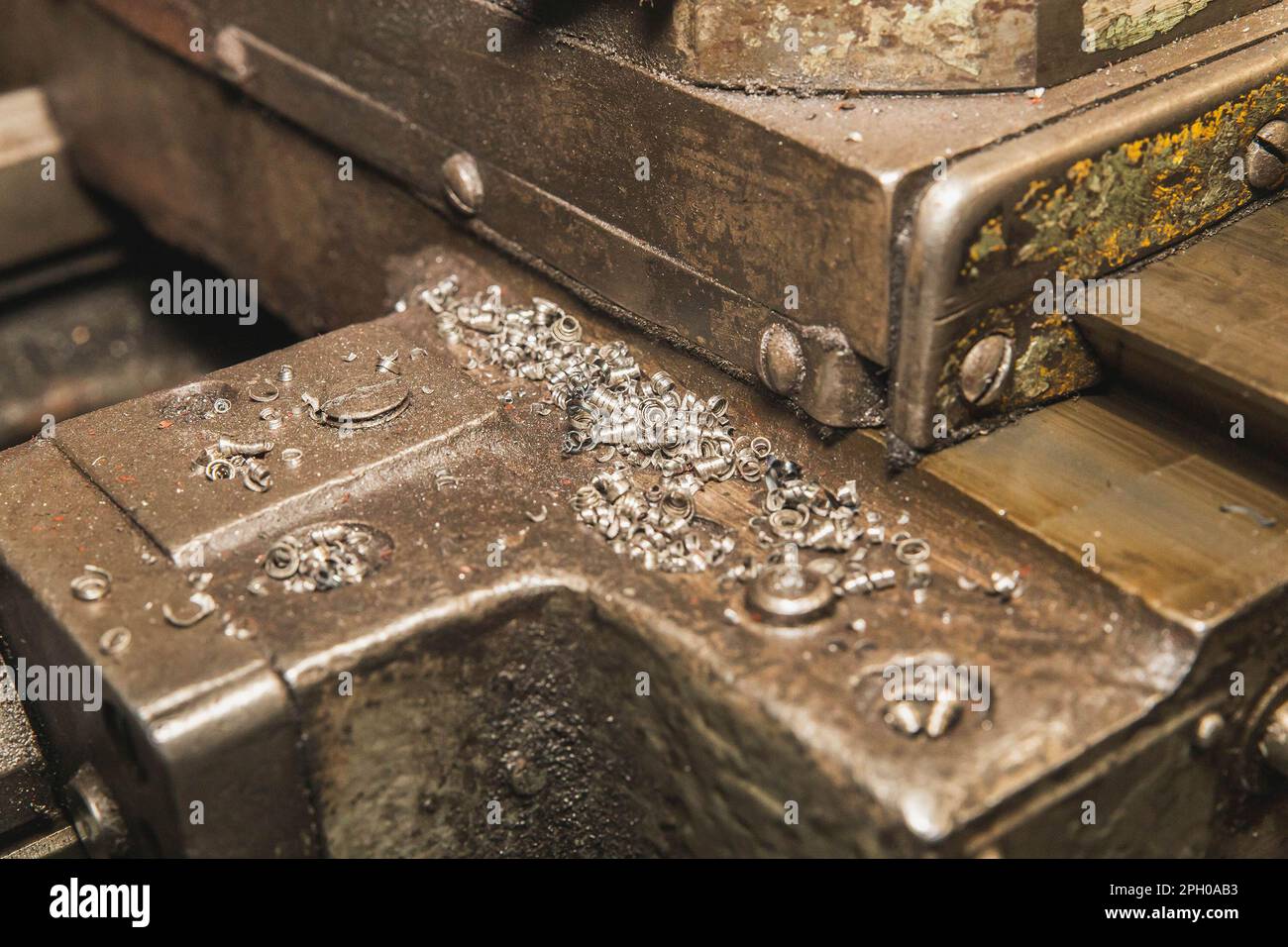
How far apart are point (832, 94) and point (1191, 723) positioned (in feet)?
3.17

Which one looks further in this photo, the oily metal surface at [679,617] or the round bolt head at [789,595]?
the round bolt head at [789,595]

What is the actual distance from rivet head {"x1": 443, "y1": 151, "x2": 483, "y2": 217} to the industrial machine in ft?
0.56

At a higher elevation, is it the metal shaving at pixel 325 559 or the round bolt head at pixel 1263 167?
the round bolt head at pixel 1263 167

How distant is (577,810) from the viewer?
2115mm

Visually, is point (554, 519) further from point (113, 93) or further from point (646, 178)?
point (113, 93)

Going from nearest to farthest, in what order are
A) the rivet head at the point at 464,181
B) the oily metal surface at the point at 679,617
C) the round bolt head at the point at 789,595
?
the oily metal surface at the point at 679,617, the round bolt head at the point at 789,595, the rivet head at the point at 464,181

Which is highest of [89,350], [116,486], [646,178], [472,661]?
[646,178]

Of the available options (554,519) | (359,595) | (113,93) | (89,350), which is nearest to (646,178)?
(554,519)

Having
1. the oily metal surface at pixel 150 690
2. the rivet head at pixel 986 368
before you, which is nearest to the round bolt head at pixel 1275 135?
the rivet head at pixel 986 368

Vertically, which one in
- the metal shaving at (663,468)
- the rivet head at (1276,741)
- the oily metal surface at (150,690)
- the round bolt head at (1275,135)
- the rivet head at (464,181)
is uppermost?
the round bolt head at (1275,135)

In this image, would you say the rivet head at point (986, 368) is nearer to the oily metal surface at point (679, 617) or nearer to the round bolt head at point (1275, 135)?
Result: the oily metal surface at point (679, 617)

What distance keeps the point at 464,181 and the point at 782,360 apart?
814mm

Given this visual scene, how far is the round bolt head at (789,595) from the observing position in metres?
1.84

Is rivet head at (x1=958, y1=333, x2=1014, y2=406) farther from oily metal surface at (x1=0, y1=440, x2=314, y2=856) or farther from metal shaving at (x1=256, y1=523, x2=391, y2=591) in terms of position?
oily metal surface at (x1=0, y1=440, x2=314, y2=856)
